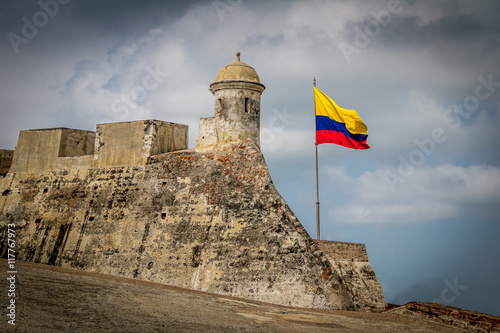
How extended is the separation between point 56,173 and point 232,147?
6.08 meters

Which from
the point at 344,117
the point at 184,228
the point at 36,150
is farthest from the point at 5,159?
the point at 344,117

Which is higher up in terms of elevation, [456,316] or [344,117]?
[344,117]

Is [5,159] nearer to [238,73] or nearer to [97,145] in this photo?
[97,145]

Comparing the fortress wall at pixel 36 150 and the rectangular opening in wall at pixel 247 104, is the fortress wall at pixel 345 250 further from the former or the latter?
the fortress wall at pixel 36 150

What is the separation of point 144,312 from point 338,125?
8.96 meters

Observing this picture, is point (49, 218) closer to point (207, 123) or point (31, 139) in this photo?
point (31, 139)

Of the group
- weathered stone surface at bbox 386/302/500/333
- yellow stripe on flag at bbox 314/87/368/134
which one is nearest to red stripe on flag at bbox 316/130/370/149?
yellow stripe on flag at bbox 314/87/368/134

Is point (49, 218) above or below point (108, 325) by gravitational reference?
above

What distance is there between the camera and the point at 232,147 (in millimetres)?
15250

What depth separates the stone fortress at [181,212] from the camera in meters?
13.6

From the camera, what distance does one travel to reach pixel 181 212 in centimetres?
1518

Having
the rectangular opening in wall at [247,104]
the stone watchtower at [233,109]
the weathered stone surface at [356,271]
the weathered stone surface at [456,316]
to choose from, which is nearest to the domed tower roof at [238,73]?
the stone watchtower at [233,109]

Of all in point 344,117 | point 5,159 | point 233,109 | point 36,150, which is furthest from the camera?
point 5,159

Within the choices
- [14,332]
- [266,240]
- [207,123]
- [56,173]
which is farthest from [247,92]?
[14,332]
